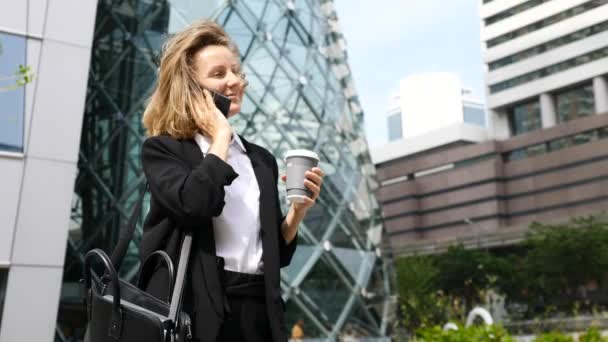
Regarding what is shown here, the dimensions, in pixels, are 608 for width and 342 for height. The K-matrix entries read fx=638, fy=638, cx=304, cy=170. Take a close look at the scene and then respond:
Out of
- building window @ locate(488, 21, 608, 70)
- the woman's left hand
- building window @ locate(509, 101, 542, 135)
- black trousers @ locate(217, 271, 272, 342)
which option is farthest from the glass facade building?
building window @ locate(509, 101, 542, 135)

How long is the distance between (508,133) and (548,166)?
1047 cm

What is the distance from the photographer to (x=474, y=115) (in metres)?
116

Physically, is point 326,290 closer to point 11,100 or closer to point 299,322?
point 299,322

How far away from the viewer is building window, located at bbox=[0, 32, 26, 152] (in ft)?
30.4

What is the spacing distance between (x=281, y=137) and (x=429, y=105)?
3905 inches

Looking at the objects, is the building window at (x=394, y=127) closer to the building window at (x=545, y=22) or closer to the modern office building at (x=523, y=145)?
the modern office building at (x=523, y=145)

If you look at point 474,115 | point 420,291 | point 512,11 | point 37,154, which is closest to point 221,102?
point 37,154

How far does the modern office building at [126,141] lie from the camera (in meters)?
9.29

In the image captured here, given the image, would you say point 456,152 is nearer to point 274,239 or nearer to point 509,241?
point 509,241

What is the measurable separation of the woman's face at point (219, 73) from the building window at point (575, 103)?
85332 millimetres

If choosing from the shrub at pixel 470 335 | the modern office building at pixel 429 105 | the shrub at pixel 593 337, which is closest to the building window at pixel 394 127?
the modern office building at pixel 429 105

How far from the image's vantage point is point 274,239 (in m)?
1.96

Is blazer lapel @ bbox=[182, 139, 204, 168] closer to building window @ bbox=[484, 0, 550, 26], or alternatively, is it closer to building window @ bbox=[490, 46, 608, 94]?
building window @ bbox=[490, 46, 608, 94]

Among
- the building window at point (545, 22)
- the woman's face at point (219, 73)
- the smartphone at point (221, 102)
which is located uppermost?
the building window at point (545, 22)
